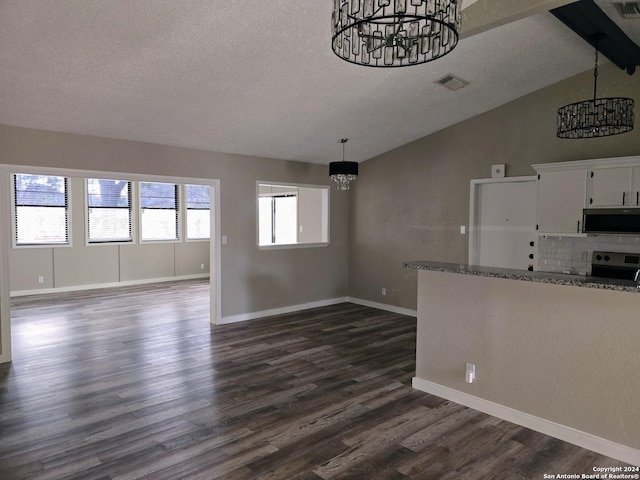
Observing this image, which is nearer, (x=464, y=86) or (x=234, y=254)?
(x=464, y=86)

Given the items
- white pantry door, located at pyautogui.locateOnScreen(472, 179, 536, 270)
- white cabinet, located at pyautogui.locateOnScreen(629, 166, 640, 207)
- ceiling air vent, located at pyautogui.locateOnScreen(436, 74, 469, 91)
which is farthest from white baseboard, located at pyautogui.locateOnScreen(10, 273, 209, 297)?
white cabinet, located at pyautogui.locateOnScreen(629, 166, 640, 207)

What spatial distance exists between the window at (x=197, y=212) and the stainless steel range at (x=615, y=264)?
8.00 meters

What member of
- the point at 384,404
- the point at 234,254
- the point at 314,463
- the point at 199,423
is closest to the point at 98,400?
the point at 199,423

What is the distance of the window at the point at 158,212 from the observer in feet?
29.9

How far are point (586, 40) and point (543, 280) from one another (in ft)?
7.86

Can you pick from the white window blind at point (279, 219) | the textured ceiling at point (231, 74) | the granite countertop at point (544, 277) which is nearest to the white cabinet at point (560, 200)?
the textured ceiling at point (231, 74)

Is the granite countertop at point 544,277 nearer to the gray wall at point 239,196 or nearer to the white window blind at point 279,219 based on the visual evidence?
the gray wall at point 239,196

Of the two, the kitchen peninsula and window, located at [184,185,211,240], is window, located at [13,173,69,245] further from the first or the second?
the kitchen peninsula

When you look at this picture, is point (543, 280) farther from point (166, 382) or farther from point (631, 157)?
point (166, 382)

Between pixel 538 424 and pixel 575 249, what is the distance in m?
2.51

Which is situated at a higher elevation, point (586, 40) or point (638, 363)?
point (586, 40)

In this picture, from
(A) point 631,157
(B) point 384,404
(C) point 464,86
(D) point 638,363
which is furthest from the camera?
(C) point 464,86

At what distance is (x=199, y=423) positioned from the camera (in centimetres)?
300

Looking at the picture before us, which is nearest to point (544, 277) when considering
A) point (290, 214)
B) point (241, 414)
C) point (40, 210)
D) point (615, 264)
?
point (615, 264)
